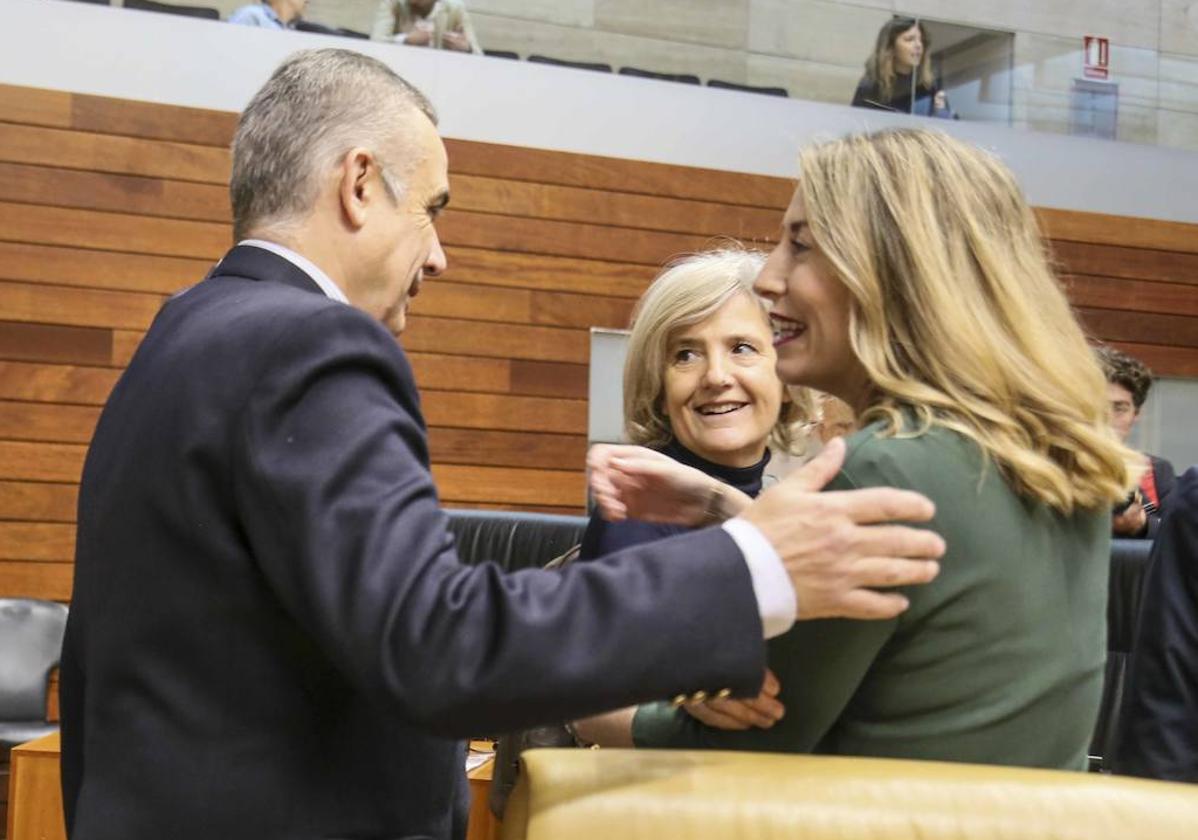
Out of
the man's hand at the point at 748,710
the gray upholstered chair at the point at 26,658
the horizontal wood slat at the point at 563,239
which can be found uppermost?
the horizontal wood slat at the point at 563,239

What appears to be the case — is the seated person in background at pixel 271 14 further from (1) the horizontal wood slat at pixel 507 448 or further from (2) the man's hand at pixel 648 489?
(2) the man's hand at pixel 648 489

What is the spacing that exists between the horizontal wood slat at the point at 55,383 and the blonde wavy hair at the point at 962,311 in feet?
16.9

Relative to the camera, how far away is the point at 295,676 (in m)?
1.21

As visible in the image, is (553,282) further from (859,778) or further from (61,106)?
(859,778)

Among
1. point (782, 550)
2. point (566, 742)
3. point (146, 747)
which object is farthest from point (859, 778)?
point (566, 742)

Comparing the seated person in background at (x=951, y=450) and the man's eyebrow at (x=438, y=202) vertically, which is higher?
the man's eyebrow at (x=438, y=202)

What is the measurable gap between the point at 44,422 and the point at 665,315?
4.15 metres

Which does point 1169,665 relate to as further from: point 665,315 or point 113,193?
point 113,193

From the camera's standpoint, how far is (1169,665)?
6.48 feet

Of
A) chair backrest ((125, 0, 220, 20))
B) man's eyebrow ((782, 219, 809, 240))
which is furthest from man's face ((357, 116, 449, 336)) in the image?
chair backrest ((125, 0, 220, 20))

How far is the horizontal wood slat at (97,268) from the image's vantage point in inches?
237

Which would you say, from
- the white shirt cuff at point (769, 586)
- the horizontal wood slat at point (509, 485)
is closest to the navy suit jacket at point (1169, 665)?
the white shirt cuff at point (769, 586)

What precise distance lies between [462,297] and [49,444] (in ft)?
6.31

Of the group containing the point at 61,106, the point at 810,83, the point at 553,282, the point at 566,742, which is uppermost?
the point at 810,83
